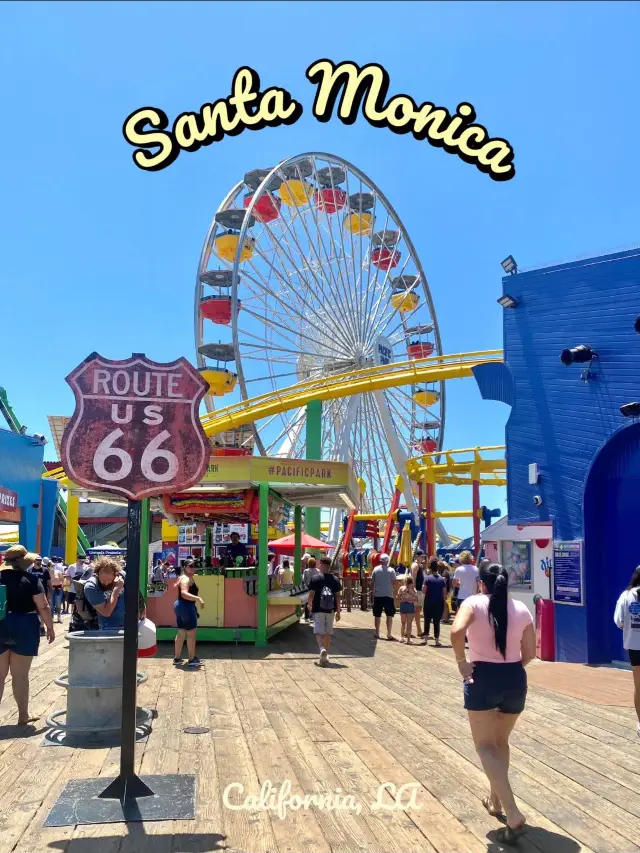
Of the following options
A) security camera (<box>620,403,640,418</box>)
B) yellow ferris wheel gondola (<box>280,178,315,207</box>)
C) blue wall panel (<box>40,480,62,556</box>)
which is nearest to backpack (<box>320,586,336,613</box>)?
security camera (<box>620,403,640,418</box>)

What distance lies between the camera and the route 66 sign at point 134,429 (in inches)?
194

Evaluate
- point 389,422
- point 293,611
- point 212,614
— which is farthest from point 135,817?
point 389,422

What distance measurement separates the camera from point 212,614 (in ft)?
41.2

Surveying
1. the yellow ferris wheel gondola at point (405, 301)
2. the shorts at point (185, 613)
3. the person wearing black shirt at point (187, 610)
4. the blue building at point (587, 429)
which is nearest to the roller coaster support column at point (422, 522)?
the yellow ferris wheel gondola at point (405, 301)

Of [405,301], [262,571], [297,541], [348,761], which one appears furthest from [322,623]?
[405,301]

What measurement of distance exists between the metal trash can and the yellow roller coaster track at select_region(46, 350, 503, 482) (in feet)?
58.2

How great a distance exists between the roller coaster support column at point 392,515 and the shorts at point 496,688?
20.0m

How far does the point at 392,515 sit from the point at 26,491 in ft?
37.0

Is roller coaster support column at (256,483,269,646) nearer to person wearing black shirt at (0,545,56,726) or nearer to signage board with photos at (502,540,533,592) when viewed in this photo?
signage board with photos at (502,540,533,592)

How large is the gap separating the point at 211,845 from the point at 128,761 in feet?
3.09

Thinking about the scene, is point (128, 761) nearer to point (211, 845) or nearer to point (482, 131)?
point (211, 845)

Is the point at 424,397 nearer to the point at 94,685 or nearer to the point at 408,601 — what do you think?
the point at 408,601

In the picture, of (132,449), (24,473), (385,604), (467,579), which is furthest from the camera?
(24,473)

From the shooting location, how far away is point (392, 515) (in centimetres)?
2600
